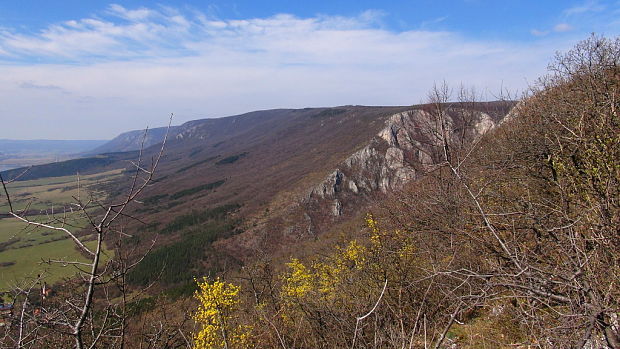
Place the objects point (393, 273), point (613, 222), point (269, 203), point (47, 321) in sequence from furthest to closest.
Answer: point (269, 203), point (393, 273), point (613, 222), point (47, 321)

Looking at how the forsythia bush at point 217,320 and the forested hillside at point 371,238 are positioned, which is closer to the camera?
the forested hillside at point 371,238

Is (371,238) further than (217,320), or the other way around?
(371,238)

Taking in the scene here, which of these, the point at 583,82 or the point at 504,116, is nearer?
the point at 583,82

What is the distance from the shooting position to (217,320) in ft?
37.0

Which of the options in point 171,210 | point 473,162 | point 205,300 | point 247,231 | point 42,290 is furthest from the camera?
point 171,210

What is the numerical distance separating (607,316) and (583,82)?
45.0ft

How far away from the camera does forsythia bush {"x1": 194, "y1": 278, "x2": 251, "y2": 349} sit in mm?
10163

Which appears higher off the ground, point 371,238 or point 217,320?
point 371,238

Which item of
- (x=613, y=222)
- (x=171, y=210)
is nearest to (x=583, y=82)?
(x=613, y=222)

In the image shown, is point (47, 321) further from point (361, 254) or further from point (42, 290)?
point (361, 254)

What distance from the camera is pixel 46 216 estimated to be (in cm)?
316

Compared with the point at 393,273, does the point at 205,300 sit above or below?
below

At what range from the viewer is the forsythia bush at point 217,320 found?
10.2m

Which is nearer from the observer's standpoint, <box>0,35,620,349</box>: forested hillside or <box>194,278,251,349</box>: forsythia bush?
<box>0,35,620,349</box>: forested hillside
